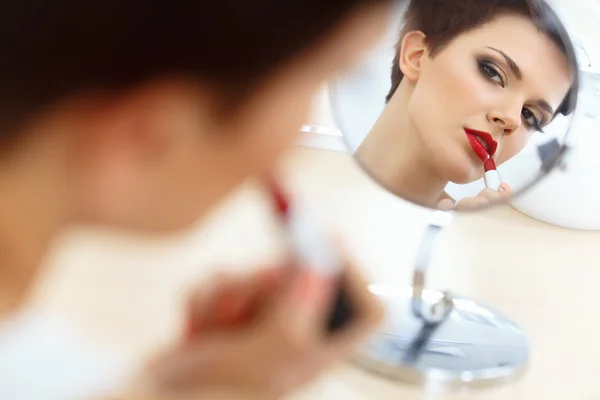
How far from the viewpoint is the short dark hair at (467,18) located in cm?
48

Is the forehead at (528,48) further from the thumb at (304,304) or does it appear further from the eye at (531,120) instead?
the thumb at (304,304)

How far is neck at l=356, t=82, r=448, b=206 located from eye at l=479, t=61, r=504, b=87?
0.06m

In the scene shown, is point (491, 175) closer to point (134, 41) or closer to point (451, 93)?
point (451, 93)

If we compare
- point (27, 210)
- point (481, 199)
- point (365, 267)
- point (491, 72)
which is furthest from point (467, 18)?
point (27, 210)

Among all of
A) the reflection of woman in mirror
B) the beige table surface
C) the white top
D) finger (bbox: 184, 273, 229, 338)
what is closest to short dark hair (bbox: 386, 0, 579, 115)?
the reflection of woman in mirror

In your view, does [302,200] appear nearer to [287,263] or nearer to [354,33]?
[287,263]

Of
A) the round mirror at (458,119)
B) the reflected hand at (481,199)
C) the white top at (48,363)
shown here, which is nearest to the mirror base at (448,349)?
the round mirror at (458,119)

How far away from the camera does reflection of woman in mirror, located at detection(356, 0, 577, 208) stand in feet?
1.60

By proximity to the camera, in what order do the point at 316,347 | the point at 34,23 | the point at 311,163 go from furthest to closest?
1. the point at 311,163
2. the point at 316,347
3. the point at 34,23

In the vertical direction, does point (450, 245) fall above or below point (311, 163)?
below

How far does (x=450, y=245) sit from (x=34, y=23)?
0.54m

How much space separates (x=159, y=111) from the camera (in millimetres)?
286

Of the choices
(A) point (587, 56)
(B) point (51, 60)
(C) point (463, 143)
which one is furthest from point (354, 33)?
(A) point (587, 56)

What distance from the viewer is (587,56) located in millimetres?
634
